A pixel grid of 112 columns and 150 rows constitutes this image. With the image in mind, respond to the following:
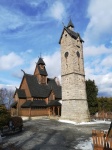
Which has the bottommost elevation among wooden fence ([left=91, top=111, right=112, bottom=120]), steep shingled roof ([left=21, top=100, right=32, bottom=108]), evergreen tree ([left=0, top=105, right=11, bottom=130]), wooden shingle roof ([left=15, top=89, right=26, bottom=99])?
wooden fence ([left=91, top=111, right=112, bottom=120])

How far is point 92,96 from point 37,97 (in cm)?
1238

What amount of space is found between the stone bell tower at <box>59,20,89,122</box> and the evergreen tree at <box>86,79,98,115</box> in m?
6.21

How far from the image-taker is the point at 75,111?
31688 millimetres

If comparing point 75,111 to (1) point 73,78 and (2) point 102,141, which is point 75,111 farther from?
(2) point 102,141

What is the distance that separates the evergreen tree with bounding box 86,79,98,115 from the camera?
39.7 meters

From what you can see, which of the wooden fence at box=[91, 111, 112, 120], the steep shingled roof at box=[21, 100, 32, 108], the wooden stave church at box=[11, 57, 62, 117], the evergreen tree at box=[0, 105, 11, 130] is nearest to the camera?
the evergreen tree at box=[0, 105, 11, 130]

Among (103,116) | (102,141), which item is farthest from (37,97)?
(102,141)

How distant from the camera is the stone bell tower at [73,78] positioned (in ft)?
105

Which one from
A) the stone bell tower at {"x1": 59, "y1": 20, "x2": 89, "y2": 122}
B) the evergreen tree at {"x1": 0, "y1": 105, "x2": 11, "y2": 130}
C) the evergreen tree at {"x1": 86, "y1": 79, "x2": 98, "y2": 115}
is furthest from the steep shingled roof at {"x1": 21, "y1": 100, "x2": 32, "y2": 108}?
the evergreen tree at {"x1": 0, "y1": 105, "x2": 11, "y2": 130}

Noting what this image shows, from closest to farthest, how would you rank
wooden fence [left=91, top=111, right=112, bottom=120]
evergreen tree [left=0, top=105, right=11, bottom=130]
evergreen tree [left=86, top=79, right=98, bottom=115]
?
evergreen tree [left=0, top=105, right=11, bottom=130] < wooden fence [left=91, top=111, right=112, bottom=120] < evergreen tree [left=86, top=79, right=98, bottom=115]

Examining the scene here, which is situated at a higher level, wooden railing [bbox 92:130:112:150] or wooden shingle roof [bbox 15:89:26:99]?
wooden shingle roof [bbox 15:89:26:99]

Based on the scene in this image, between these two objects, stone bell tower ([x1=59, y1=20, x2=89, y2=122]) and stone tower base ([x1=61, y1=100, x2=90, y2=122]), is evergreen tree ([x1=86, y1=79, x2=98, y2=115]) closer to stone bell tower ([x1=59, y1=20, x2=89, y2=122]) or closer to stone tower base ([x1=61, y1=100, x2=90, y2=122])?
stone bell tower ([x1=59, y1=20, x2=89, y2=122])

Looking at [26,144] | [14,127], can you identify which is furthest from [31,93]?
[26,144]

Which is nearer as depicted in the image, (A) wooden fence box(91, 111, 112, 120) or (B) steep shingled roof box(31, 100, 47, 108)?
(A) wooden fence box(91, 111, 112, 120)
